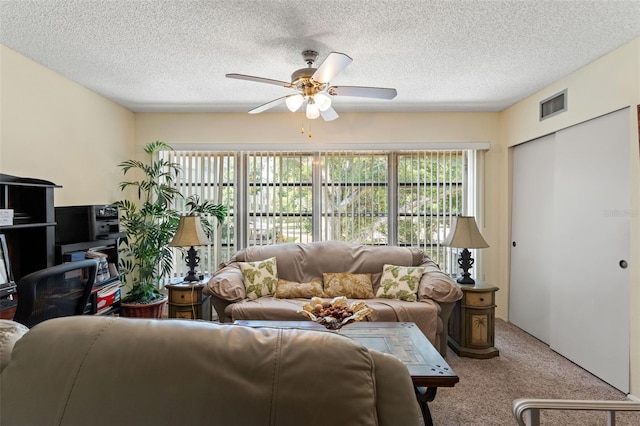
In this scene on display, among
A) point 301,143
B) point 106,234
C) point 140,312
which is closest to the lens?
point 106,234

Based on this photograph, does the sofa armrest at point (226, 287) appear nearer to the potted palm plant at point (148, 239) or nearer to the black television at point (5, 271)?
the potted palm plant at point (148, 239)

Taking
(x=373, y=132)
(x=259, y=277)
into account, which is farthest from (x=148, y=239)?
(x=373, y=132)

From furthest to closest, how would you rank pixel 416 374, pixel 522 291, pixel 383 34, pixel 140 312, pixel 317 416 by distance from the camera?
pixel 522 291 → pixel 140 312 → pixel 383 34 → pixel 416 374 → pixel 317 416

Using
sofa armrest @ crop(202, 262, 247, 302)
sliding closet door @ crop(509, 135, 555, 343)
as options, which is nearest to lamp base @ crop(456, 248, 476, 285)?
sliding closet door @ crop(509, 135, 555, 343)

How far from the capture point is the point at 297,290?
3359 mm

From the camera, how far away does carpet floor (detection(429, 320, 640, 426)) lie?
2.14 metres

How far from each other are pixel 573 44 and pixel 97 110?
14.3 feet

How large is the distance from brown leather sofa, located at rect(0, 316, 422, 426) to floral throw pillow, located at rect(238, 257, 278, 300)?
2550mm

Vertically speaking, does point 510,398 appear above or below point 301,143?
below

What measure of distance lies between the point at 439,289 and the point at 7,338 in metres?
2.89

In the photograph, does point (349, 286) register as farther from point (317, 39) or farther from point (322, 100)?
point (317, 39)

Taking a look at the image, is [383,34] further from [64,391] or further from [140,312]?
[140,312]

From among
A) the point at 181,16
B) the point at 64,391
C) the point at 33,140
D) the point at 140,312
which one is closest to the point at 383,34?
the point at 181,16

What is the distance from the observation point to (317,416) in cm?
64
